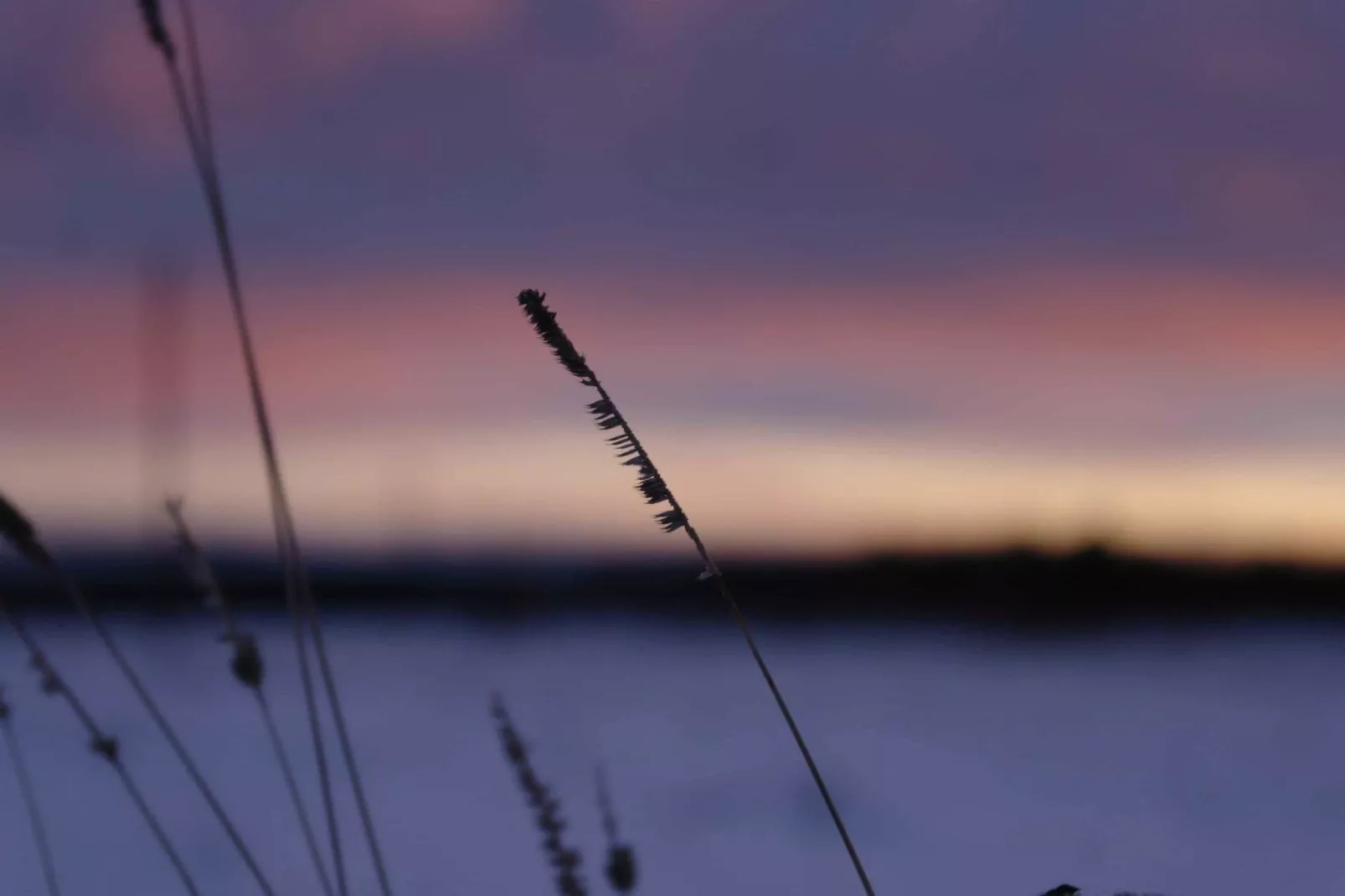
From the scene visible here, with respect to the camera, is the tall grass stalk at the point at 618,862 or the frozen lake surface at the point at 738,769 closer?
the tall grass stalk at the point at 618,862

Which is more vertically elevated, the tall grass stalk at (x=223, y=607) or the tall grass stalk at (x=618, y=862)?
the tall grass stalk at (x=223, y=607)

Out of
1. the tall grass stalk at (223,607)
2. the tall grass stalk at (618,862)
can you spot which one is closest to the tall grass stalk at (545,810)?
the tall grass stalk at (618,862)

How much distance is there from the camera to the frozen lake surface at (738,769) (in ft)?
7.91

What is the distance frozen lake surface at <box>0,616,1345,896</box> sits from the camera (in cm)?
241

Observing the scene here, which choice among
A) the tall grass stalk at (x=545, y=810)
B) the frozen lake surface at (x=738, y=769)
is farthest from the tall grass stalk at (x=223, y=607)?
the tall grass stalk at (x=545, y=810)

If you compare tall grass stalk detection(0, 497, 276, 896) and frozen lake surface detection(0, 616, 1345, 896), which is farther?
frozen lake surface detection(0, 616, 1345, 896)

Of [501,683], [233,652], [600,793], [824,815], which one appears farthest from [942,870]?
[501,683]

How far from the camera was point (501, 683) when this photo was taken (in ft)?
14.0

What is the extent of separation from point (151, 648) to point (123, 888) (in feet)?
2.48

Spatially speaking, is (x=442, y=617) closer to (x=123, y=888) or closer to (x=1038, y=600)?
(x=1038, y=600)

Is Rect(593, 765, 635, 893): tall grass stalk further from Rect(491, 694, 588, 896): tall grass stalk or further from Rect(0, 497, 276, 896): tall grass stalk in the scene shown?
Rect(0, 497, 276, 896): tall grass stalk

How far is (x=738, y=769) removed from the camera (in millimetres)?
3252

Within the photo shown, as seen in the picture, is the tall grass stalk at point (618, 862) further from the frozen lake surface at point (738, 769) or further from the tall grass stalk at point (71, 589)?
the tall grass stalk at point (71, 589)

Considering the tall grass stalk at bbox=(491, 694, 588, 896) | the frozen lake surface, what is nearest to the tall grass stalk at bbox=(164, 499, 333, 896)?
the frozen lake surface
